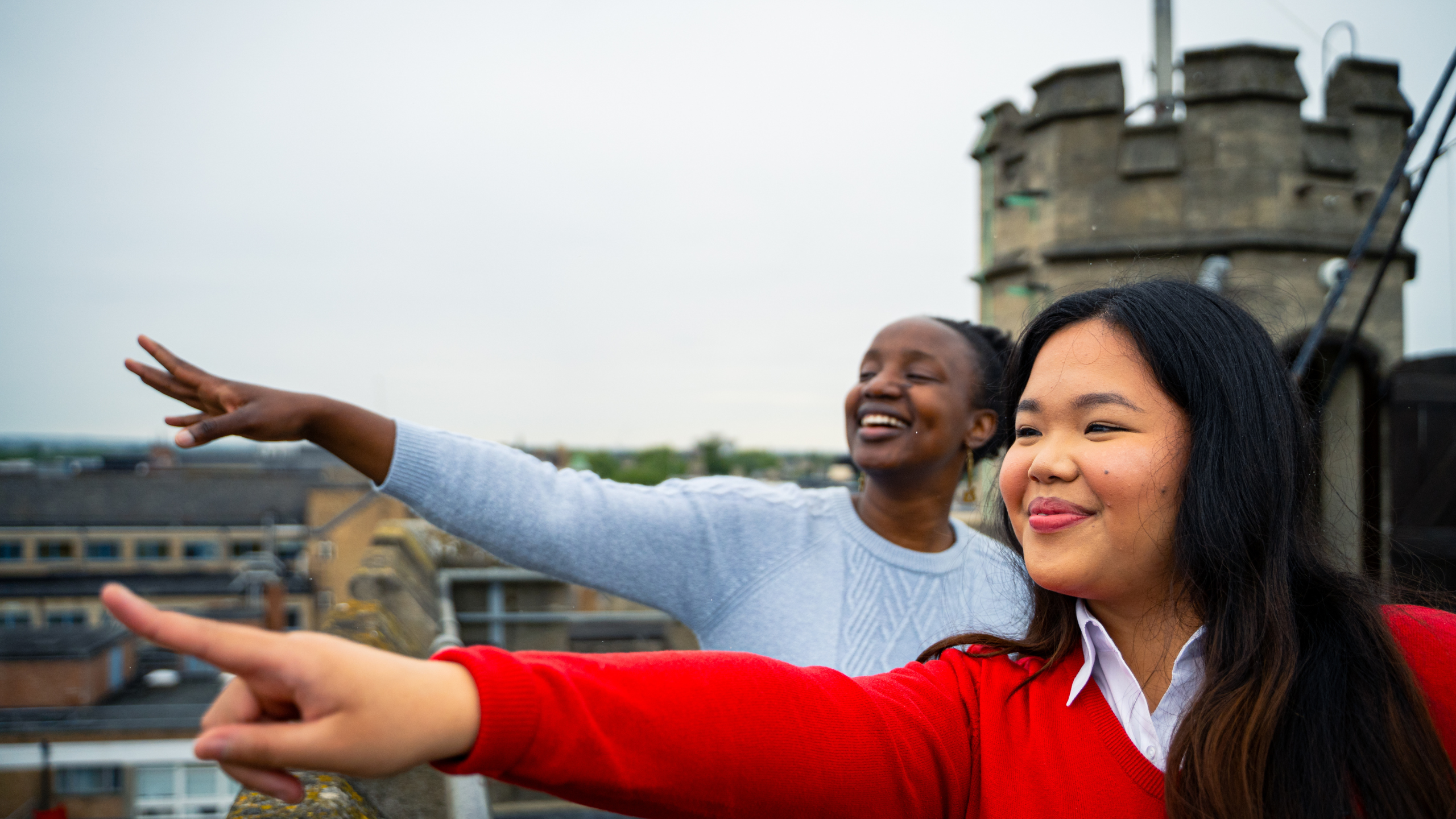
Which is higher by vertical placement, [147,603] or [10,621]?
[147,603]

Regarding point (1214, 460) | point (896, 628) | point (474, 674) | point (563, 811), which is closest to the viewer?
point (474, 674)

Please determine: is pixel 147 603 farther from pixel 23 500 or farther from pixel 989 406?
pixel 23 500

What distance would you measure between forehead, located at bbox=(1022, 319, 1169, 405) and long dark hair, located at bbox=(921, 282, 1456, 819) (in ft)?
0.06

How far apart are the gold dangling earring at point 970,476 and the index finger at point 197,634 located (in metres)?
2.04

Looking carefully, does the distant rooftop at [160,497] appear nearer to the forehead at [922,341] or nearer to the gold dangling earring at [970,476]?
the forehead at [922,341]

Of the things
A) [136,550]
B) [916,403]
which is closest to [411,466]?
[916,403]

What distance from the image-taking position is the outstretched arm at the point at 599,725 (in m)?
0.72

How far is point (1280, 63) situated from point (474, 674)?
27.4 feet

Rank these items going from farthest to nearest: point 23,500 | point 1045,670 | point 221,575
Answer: point 221,575 → point 23,500 → point 1045,670

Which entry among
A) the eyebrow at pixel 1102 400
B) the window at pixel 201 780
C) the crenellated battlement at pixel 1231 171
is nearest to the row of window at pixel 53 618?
the window at pixel 201 780

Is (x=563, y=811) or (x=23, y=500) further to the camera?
(x=563, y=811)

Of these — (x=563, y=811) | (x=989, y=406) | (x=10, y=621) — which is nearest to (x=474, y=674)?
(x=989, y=406)

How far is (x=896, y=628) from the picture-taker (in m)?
1.97

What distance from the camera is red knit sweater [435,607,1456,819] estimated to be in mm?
833
